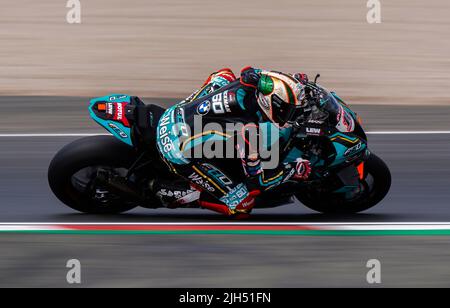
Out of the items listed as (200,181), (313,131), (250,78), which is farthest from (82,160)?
(313,131)

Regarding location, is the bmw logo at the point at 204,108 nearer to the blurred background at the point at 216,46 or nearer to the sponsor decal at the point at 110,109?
the sponsor decal at the point at 110,109

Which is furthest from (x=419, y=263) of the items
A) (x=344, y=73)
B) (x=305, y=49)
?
(x=305, y=49)

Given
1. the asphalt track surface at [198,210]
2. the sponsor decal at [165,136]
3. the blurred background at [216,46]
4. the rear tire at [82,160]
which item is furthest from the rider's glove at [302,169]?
the blurred background at [216,46]

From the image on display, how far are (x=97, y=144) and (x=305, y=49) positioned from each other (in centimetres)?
730

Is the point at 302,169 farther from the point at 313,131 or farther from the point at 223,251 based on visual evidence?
the point at 223,251

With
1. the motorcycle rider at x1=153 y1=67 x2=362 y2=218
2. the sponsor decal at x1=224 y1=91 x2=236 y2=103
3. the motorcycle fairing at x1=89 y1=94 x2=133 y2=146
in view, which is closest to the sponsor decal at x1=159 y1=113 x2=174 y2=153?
the motorcycle rider at x1=153 y1=67 x2=362 y2=218

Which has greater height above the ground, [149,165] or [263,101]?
[263,101]

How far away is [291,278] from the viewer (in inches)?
273

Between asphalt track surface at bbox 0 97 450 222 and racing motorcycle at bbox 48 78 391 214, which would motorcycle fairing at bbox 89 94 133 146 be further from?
asphalt track surface at bbox 0 97 450 222

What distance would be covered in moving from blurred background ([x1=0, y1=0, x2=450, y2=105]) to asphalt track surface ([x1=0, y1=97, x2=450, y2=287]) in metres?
3.82

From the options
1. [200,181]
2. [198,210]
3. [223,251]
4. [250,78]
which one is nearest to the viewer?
[223,251]

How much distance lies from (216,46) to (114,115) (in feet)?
23.3

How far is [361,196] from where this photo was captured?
8211 mm
